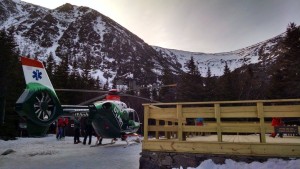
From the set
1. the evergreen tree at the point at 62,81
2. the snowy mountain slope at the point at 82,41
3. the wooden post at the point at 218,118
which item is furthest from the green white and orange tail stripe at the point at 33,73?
the snowy mountain slope at the point at 82,41

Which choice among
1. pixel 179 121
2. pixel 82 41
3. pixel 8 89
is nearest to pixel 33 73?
pixel 179 121

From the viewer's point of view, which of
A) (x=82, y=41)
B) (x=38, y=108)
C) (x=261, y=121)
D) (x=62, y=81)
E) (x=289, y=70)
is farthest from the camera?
(x=82, y=41)

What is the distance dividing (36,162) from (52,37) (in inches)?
5940

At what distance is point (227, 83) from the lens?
46.9 m

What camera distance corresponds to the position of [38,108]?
12539 millimetres

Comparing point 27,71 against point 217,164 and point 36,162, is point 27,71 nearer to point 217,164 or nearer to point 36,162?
point 36,162

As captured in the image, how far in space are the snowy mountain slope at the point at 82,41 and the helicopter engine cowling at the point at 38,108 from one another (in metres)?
104

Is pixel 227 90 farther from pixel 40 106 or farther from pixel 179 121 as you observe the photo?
pixel 179 121

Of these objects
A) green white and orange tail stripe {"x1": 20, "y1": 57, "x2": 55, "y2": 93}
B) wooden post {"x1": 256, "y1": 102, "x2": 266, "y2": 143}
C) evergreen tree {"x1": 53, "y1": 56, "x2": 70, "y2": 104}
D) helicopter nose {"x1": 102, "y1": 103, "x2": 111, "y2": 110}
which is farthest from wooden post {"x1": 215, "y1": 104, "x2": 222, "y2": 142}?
evergreen tree {"x1": 53, "y1": 56, "x2": 70, "y2": 104}

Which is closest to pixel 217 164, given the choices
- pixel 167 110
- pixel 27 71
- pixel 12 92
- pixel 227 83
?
pixel 167 110

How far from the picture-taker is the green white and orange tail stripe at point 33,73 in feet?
42.5

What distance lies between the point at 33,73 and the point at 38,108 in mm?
1793

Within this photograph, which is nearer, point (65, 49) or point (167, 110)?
point (167, 110)

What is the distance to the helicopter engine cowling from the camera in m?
12.1
